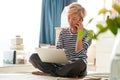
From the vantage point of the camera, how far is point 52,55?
2232mm

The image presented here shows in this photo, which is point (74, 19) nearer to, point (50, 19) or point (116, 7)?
point (50, 19)

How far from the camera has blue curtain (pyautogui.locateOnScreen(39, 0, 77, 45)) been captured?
402cm

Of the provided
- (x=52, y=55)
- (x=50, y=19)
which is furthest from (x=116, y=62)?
(x=50, y=19)

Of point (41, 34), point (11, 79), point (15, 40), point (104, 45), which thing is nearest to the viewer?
point (11, 79)

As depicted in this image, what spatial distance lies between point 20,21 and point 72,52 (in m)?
1.57

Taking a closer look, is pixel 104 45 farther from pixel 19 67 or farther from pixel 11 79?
pixel 11 79

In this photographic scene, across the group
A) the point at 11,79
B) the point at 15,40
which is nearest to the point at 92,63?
the point at 15,40

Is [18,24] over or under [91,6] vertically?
under

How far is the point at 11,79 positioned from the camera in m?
1.88

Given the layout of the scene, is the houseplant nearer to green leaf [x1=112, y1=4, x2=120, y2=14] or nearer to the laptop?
green leaf [x1=112, y1=4, x2=120, y2=14]

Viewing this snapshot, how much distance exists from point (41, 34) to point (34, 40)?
0.15 metres

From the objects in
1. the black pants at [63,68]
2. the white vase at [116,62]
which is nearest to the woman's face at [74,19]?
the black pants at [63,68]

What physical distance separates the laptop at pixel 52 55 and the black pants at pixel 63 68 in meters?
0.06

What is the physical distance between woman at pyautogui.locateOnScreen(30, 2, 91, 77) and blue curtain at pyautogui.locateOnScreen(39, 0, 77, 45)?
4.60 ft
